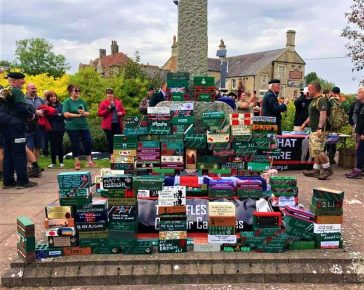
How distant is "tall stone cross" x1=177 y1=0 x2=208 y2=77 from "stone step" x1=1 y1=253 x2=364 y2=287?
3305 mm

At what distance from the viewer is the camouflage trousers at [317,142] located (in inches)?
301

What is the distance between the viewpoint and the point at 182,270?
3.69 m

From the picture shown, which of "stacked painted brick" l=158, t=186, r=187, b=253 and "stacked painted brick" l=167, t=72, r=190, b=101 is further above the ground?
"stacked painted brick" l=167, t=72, r=190, b=101

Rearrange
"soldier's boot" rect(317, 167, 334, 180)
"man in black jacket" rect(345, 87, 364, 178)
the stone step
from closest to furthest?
the stone step, "soldier's boot" rect(317, 167, 334, 180), "man in black jacket" rect(345, 87, 364, 178)

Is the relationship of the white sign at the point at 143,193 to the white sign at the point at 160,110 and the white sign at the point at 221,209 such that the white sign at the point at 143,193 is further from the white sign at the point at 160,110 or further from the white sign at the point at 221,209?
the white sign at the point at 160,110

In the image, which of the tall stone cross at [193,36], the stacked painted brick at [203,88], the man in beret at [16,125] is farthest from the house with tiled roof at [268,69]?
the stacked painted brick at [203,88]

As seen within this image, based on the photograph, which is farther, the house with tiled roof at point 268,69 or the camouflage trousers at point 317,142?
the house with tiled roof at point 268,69

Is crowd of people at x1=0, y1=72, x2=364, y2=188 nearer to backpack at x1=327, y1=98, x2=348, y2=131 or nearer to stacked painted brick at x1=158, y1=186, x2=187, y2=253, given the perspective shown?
backpack at x1=327, y1=98, x2=348, y2=131

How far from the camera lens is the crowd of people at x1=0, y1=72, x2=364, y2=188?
6.82m

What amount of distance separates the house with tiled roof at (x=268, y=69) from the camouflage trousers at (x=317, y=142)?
146 ft

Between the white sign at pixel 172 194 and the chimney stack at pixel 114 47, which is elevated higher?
the chimney stack at pixel 114 47

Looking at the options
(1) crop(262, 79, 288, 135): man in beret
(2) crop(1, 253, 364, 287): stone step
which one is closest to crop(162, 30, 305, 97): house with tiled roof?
(1) crop(262, 79, 288, 135): man in beret

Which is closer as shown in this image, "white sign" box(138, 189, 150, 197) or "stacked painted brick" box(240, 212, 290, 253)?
"stacked painted brick" box(240, 212, 290, 253)

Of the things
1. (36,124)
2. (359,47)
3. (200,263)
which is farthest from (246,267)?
(359,47)
